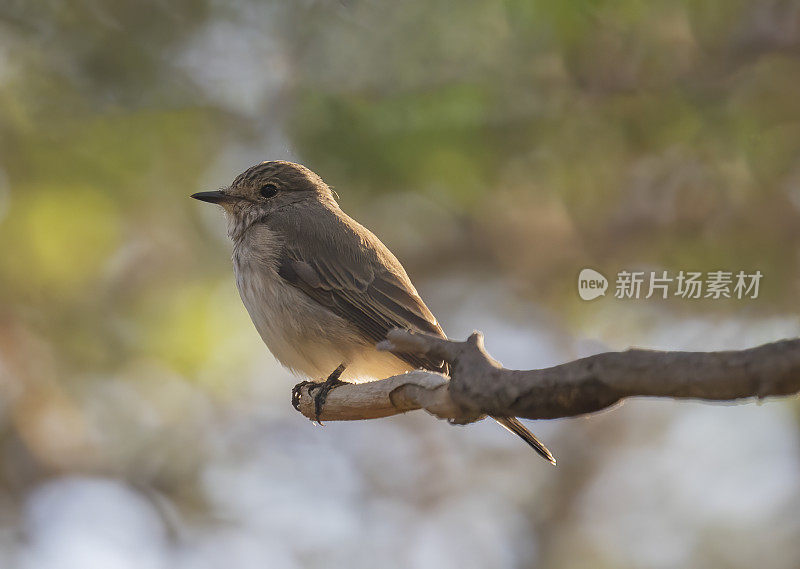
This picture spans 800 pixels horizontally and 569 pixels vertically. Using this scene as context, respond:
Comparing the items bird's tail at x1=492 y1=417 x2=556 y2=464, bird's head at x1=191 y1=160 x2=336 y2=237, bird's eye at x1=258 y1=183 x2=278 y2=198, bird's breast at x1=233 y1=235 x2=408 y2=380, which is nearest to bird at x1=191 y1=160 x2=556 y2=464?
bird's breast at x1=233 y1=235 x2=408 y2=380

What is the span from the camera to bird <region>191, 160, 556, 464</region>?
5305mm

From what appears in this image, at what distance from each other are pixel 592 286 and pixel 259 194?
3067 mm

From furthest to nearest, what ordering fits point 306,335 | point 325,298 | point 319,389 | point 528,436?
point 325,298
point 306,335
point 319,389
point 528,436

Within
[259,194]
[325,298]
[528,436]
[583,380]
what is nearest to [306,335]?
[325,298]

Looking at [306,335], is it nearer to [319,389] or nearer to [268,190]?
[319,389]

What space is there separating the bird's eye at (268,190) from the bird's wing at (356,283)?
0.52 m

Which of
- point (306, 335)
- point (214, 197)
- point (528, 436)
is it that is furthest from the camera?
point (214, 197)

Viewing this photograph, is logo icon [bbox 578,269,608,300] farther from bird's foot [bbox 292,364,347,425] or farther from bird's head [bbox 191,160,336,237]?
bird's foot [bbox 292,364,347,425]

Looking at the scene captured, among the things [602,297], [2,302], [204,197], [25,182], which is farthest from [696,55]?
[2,302]

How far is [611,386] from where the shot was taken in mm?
2762

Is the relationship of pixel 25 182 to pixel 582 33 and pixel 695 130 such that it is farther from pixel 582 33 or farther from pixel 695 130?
pixel 695 130

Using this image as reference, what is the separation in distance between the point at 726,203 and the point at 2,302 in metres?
5.98

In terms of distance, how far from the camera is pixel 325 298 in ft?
17.8

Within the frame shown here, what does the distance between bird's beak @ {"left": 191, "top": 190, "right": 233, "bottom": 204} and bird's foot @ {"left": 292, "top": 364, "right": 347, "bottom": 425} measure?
4.65 feet
